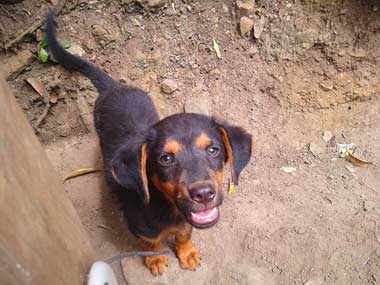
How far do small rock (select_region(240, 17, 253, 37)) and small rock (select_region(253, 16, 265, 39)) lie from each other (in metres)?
0.05

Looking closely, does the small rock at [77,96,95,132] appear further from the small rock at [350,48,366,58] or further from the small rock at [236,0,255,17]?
the small rock at [350,48,366,58]

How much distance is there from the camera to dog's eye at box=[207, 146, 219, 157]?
6.96ft

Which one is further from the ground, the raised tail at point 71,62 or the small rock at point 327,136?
the raised tail at point 71,62

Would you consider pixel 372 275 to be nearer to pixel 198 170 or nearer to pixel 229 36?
pixel 198 170

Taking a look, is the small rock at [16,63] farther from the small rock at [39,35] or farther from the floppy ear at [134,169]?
the floppy ear at [134,169]

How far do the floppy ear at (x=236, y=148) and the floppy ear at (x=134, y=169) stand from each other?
52 centimetres

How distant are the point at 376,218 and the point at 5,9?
3.60 meters

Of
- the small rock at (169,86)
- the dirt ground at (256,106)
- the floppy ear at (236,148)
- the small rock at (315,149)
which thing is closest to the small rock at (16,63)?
the dirt ground at (256,106)

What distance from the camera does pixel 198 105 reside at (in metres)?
3.72

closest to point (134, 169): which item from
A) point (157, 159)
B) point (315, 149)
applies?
point (157, 159)

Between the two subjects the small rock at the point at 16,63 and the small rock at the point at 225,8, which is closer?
the small rock at the point at 16,63

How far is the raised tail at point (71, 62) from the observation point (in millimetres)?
2833

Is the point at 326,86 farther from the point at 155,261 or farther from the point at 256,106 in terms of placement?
the point at 155,261

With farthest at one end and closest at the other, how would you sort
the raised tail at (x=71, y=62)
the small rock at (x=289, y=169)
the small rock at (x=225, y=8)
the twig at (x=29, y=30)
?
the small rock at (x=225, y=8) < the small rock at (x=289, y=169) < the twig at (x=29, y=30) < the raised tail at (x=71, y=62)
